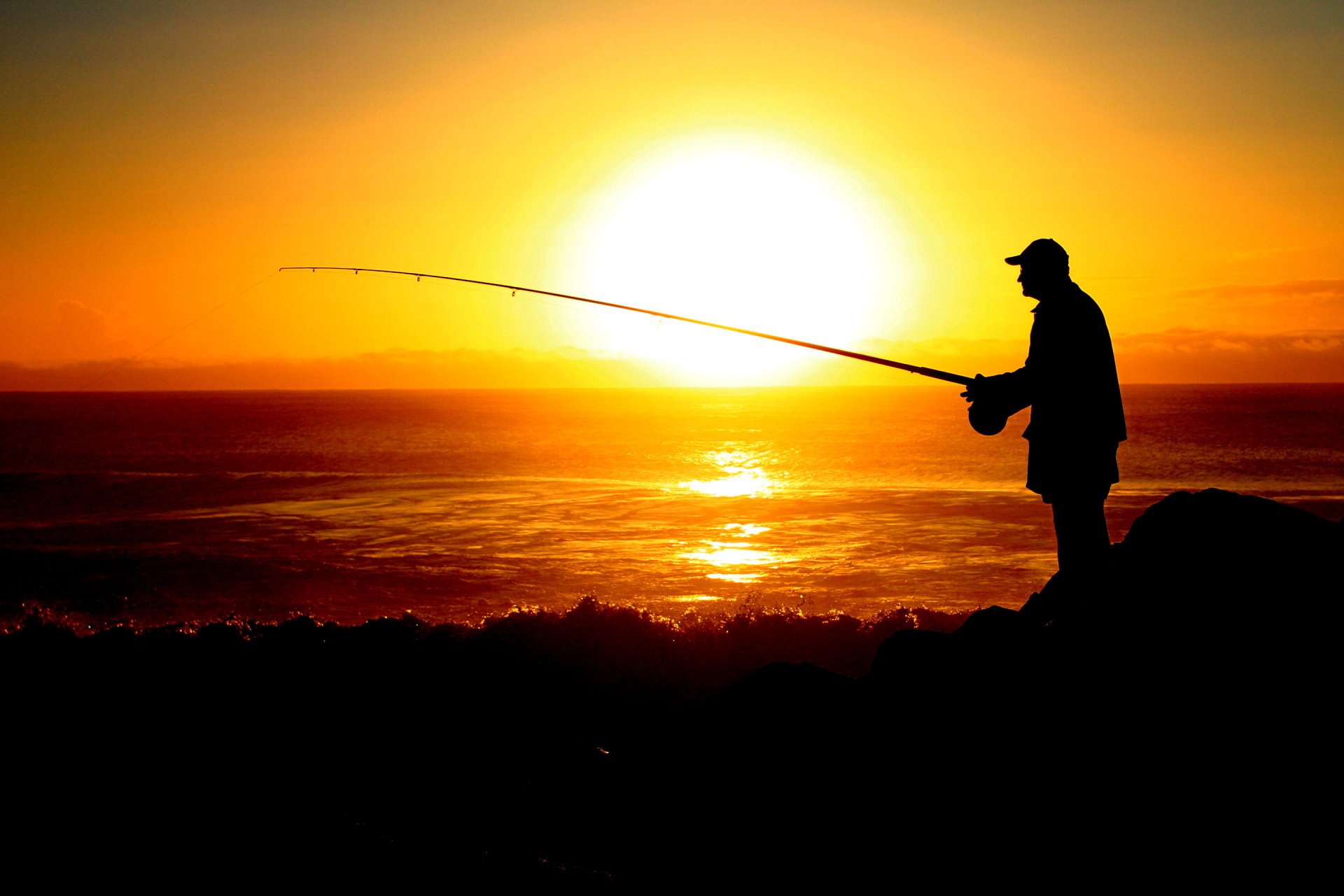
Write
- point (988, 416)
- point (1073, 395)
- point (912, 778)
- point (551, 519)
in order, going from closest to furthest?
point (912, 778)
point (1073, 395)
point (988, 416)
point (551, 519)

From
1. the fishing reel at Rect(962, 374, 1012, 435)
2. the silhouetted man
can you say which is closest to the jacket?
the silhouetted man

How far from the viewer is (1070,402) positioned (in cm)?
496

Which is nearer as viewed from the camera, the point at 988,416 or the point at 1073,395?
the point at 1073,395

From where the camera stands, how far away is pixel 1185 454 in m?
47.6

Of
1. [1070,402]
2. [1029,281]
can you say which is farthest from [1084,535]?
[1029,281]

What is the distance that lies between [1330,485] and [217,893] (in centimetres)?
3862

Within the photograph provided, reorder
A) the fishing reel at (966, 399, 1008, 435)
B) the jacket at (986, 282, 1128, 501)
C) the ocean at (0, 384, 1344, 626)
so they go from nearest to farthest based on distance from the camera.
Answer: the jacket at (986, 282, 1128, 501)
the fishing reel at (966, 399, 1008, 435)
the ocean at (0, 384, 1344, 626)

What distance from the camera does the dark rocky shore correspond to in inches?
141

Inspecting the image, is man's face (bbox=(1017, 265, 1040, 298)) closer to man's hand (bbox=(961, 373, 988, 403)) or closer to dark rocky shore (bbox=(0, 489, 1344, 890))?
man's hand (bbox=(961, 373, 988, 403))

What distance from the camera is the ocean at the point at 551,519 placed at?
18.0 meters

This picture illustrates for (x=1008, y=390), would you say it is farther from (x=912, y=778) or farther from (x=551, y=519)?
(x=551, y=519)

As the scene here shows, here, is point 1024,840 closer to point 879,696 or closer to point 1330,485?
point 879,696

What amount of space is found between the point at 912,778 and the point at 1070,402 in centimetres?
209

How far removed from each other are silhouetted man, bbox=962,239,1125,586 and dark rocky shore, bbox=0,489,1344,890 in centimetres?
28
